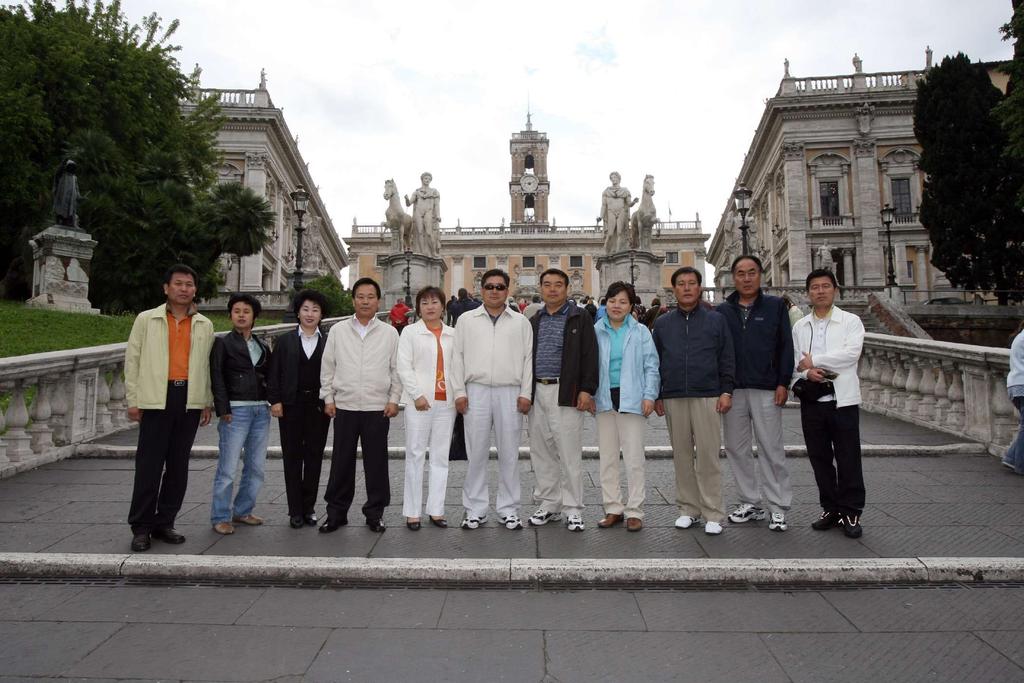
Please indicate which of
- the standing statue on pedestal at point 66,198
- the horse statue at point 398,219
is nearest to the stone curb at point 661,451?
the standing statue on pedestal at point 66,198

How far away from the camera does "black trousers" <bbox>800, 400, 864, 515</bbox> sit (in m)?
4.56

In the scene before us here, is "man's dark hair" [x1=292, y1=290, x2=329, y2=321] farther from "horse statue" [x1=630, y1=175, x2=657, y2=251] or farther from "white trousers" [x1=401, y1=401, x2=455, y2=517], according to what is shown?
"horse statue" [x1=630, y1=175, x2=657, y2=251]

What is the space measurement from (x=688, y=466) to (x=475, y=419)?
1699 mm

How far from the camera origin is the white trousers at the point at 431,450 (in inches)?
189

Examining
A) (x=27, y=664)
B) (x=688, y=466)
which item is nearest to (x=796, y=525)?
(x=688, y=466)

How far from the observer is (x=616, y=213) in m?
25.6

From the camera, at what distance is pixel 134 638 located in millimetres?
3117

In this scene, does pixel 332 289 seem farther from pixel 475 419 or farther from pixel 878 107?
pixel 878 107

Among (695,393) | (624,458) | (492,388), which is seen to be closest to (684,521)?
(624,458)

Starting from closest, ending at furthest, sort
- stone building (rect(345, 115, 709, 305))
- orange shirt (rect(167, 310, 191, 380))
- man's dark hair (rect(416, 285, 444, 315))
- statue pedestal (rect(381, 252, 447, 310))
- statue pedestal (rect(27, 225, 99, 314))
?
orange shirt (rect(167, 310, 191, 380))
man's dark hair (rect(416, 285, 444, 315))
statue pedestal (rect(27, 225, 99, 314))
statue pedestal (rect(381, 252, 447, 310))
stone building (rect(345, 115, 709, 305))

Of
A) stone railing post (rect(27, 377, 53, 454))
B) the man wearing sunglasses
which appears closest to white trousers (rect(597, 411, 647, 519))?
the man wearing sunglasses

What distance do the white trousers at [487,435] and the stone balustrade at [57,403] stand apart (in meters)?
4.70

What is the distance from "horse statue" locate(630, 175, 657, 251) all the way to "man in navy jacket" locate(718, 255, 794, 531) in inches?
805

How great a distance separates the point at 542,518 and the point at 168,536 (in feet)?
8.90
